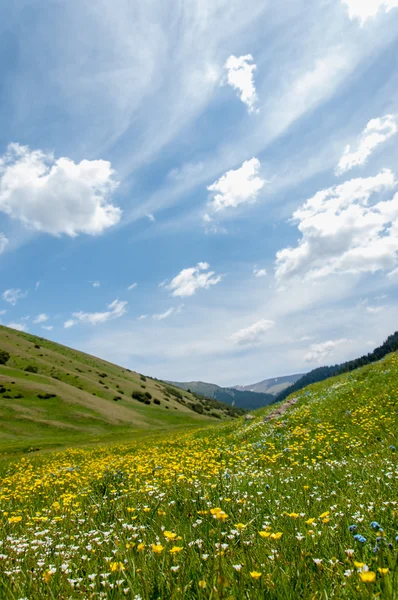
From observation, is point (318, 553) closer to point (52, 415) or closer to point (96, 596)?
point (96, 596)

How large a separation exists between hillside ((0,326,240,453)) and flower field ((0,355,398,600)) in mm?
42703

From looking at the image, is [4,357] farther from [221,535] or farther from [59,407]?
[221,535]

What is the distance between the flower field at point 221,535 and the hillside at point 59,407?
140 feet

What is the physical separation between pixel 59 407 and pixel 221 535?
88326 millimetres

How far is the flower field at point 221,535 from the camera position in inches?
119

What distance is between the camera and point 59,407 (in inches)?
3243

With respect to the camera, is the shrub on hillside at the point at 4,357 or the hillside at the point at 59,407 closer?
the hillside at the point at 59,407

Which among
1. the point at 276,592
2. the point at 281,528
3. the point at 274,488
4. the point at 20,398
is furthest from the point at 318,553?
the point at 20,398

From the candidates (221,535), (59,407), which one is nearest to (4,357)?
(59,407)

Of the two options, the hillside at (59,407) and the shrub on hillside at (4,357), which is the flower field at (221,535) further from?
the shrub on hillside at (4,357)

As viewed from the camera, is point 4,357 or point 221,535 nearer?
point 221,535

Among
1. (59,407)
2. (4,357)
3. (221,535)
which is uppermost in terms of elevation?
(4,357)

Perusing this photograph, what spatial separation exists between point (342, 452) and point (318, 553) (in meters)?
7.53

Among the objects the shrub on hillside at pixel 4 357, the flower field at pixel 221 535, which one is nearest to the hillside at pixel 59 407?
the shrub on hillside at pixel 4 357
